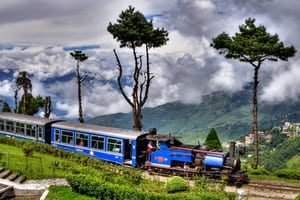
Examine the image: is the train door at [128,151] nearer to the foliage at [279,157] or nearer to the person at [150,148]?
the person at [150,148]

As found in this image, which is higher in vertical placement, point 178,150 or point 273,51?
point 273,51

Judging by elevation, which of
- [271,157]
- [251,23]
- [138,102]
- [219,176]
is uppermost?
[251,23]

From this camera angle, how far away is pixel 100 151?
84.7 ft

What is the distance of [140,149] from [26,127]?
13.6 metres

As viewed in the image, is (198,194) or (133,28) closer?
(198,194)

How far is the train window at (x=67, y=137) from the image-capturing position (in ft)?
91.5

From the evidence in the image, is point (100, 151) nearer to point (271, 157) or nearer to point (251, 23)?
point (251, 23)

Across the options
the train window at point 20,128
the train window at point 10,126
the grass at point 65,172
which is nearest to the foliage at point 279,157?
the train window at point 20,128

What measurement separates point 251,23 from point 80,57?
23320 millimetres

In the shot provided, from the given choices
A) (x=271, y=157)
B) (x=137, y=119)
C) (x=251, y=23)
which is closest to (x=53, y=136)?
(x=137, y=119)

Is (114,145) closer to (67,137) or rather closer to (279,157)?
(67,137)

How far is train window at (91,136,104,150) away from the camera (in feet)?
84.6

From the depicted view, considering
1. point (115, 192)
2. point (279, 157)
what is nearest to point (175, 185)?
point (115, 192)

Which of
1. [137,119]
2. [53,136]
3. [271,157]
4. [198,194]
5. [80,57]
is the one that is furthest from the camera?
[271,157]
